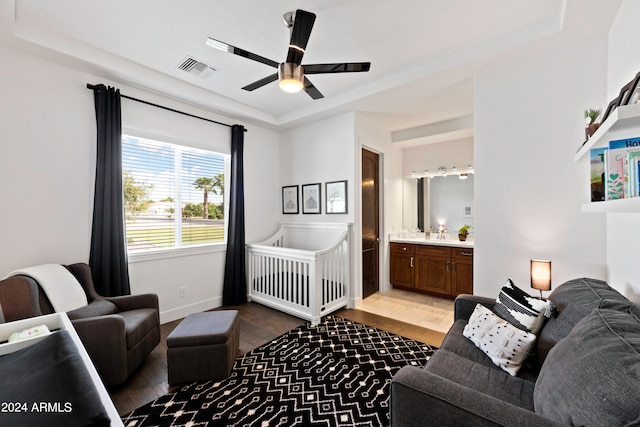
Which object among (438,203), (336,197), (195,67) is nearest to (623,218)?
(336,197)

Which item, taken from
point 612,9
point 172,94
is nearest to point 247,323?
point 172,94

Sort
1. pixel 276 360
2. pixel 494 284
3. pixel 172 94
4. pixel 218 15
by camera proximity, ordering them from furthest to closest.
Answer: pixel 172 94 → pixel 494 284 → pixel 276 360 → pixel 218 15

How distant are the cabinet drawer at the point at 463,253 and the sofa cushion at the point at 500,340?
2176 mm

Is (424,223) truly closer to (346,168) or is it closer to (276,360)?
(346,168)

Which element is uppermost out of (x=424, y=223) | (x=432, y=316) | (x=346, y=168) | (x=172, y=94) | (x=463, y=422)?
(x=172, y=94)

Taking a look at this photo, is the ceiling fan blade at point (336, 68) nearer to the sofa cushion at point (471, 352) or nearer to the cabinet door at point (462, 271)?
the sofa cushion at point (471, 352)

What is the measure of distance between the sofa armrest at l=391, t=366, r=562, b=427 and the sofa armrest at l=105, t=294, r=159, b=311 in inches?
92.4

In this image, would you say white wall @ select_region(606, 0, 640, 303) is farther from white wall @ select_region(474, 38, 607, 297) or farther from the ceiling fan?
the ceiling fan

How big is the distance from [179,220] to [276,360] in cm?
215

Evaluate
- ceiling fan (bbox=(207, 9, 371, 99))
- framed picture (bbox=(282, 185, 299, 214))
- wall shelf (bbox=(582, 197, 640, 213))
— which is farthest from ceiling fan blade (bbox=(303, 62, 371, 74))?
framed picture (bbox=(282, 185, 299, 214))

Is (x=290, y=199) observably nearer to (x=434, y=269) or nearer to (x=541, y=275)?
(x=434, y=269)

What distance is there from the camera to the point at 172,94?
306 centimetres

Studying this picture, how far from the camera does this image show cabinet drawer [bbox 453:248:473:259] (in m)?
3.70

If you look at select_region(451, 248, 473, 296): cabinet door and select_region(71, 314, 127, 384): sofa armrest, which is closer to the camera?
select_region(71, 314, 127, 384): sofa armrest
